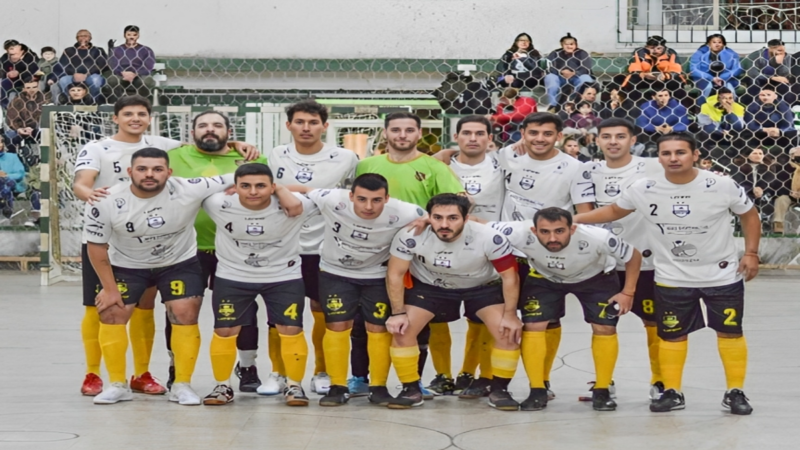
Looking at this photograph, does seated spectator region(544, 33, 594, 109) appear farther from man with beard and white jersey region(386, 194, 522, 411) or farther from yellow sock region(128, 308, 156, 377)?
yellow sock region(128, 308, 156, 377)

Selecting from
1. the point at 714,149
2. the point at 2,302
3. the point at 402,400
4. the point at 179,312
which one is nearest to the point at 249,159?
the point at 179,312

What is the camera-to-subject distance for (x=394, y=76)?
16250 millimetres

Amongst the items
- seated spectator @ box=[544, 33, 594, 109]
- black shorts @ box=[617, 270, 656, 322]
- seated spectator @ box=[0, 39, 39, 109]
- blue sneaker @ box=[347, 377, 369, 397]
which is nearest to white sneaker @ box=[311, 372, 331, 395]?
blue sneaker @ box=[347, 377, 369, 397]

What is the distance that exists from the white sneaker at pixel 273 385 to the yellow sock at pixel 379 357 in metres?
0.51

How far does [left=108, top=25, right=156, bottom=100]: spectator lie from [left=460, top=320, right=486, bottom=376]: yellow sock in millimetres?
8093

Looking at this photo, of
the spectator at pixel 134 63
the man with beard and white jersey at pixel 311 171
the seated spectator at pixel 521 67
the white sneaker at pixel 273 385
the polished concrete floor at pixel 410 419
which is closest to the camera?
the polished concrete floor at pixel 410 419

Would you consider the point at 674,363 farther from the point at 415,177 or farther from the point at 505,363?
the point at 415,177

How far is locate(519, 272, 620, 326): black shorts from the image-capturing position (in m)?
6.02

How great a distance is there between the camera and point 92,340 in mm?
6262

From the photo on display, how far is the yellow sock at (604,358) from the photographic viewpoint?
594 centimetres

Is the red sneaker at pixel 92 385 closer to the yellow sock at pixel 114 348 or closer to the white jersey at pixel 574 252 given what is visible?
the yellow sock at pixel 114 348

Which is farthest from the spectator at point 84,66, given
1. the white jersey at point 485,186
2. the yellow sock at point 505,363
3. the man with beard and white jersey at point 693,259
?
the man with beard and white jersey at point 693,259

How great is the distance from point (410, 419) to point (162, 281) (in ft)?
4.93

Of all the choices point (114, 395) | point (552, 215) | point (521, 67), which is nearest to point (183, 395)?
point (114, 395)
